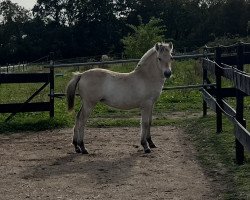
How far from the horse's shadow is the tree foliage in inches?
1945

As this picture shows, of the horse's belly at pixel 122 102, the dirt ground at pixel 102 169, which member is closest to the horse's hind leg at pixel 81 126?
the dirt ground at pixel 102 169

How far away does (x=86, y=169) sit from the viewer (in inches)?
267

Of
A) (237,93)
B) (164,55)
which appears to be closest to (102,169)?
(237,93)

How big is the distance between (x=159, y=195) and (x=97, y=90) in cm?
312

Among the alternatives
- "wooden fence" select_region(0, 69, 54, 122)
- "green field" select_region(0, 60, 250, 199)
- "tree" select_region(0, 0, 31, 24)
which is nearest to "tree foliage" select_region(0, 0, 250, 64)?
"tree" select_region(0, 0, 31, 24)

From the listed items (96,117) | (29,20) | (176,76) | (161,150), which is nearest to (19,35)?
(29,20)

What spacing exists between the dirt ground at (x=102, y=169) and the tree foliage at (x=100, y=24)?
1887 inches

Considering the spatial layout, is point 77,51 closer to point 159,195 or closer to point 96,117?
point 96,117

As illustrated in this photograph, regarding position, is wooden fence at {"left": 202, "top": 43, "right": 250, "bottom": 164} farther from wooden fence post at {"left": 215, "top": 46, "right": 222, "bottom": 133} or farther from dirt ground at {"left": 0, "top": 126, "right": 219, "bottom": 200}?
dirt ground at {"left": 0, "top": 126, "right": 219, "bottom": 200}

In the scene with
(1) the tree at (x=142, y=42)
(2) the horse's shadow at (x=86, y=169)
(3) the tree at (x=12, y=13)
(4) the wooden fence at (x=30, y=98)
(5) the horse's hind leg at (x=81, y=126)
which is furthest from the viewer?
(3) the tree at (x=12, y=13)

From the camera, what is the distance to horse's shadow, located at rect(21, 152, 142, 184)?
6.30 meters

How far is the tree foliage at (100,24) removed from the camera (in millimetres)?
58062

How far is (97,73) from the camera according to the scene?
8.14 m

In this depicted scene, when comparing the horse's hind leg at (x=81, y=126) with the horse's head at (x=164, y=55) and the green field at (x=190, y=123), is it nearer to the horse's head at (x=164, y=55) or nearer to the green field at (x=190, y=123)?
the green field at (x=190, y=123)
